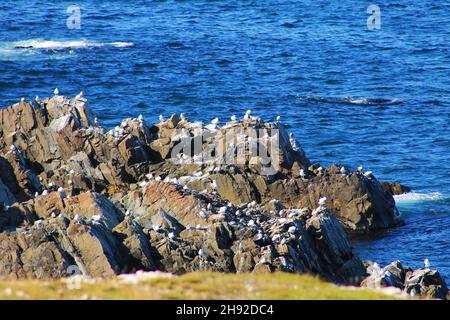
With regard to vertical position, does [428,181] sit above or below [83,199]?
below

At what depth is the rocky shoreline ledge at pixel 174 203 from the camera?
51812 mm

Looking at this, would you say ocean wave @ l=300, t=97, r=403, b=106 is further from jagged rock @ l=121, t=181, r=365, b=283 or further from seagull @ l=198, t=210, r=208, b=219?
seagull @ l=198, t=210, r=208, b=219

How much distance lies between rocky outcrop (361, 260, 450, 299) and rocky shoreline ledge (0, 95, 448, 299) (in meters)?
0.09

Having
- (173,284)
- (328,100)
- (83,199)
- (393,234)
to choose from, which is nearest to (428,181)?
(393,234)

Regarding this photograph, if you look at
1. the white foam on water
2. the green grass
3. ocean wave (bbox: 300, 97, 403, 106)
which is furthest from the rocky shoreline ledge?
the white foam on water

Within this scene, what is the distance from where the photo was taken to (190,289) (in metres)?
33.0

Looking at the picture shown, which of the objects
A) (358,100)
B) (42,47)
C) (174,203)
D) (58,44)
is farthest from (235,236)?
(58,44)

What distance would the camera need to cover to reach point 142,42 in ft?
421

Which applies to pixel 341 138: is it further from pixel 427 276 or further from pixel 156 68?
pixel 427 276

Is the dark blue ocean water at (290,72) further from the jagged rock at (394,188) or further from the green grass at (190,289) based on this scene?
the green grass at (190,289)

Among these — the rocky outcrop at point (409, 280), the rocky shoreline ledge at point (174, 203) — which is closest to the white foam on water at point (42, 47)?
the rocky shoreline ledge at point (174, 203)

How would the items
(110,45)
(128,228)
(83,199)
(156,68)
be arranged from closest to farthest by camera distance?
1. (128,228)
2. (83,199)
3. (156,68)
4. (110,45)

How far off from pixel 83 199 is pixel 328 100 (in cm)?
5305

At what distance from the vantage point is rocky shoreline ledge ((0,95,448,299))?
51.8 m
